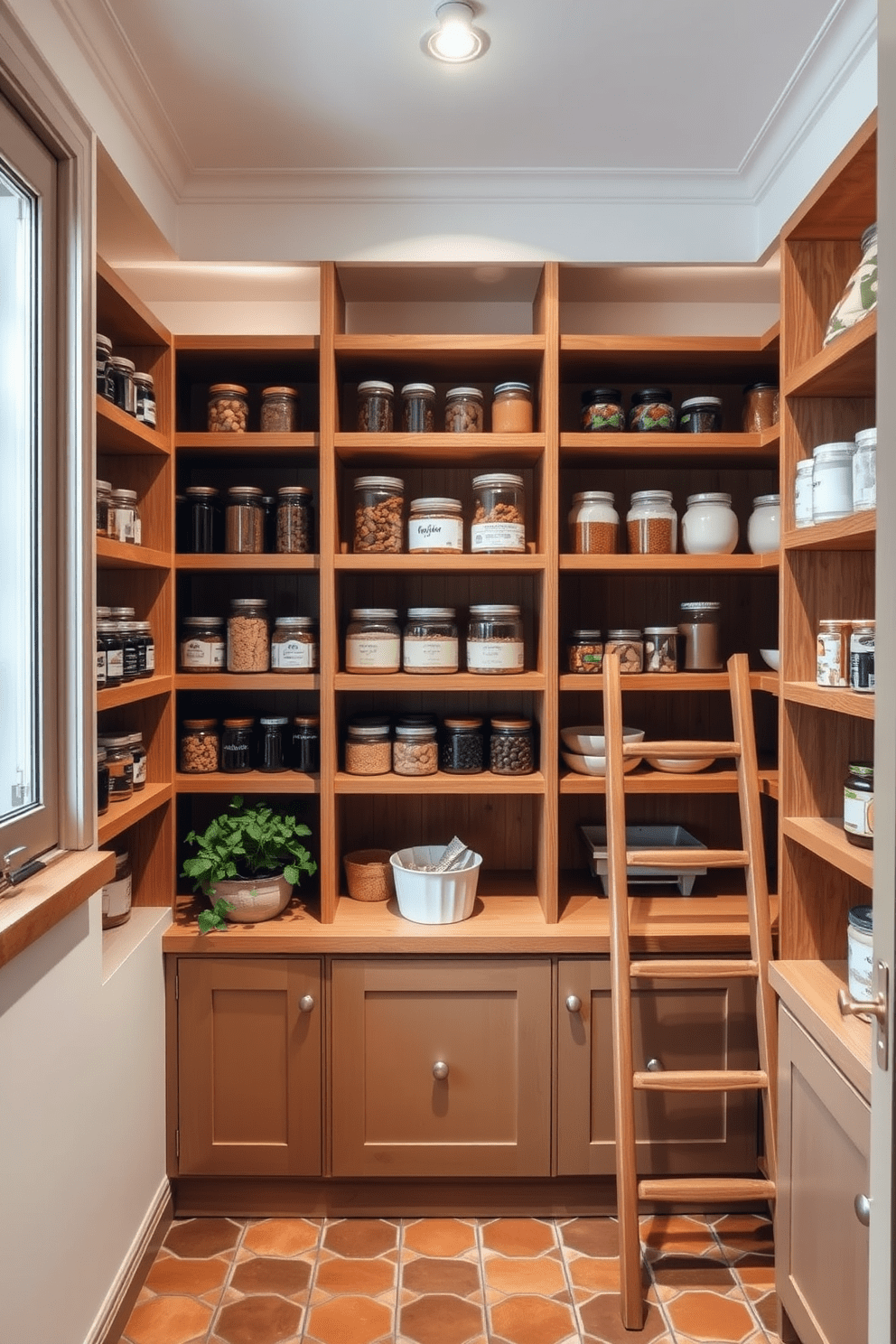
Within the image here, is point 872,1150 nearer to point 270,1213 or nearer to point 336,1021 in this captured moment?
point 336,1021

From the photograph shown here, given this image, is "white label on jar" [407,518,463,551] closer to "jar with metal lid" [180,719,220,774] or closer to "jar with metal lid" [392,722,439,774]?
"jar with metal lid" [392,722,439,774]

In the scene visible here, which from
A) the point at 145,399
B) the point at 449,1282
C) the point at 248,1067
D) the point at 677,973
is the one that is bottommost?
the point at 449,1282

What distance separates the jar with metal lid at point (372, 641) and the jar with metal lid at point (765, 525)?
2.99 feet

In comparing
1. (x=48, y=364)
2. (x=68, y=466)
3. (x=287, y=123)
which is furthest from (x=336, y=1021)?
(x=287, y=123)

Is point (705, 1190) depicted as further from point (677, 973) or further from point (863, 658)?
point (863, 658)

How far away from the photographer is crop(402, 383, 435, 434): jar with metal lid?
2.38m

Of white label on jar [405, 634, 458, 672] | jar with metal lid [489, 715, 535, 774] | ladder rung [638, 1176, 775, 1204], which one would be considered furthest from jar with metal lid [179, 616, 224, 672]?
ladder rung [638, 1176, 775, 1204]

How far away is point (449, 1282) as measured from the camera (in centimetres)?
205

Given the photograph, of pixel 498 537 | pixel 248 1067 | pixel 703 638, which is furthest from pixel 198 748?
pixel 703 638

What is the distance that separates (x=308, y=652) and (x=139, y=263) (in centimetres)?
108

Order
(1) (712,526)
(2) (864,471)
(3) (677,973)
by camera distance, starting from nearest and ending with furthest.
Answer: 1. (2) (864,471)
2. (3) (677,973)
3. (1) (712,526)

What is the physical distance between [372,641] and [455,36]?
1.27 metres

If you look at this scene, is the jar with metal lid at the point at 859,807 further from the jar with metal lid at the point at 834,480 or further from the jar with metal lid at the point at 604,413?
the jar with metal lid at the point at 604,413

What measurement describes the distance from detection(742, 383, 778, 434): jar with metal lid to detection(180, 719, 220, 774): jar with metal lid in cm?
155
